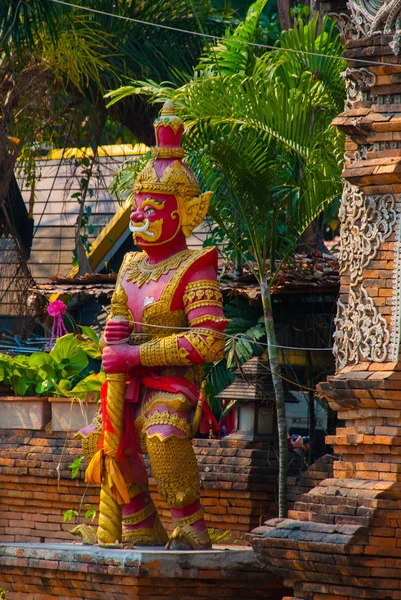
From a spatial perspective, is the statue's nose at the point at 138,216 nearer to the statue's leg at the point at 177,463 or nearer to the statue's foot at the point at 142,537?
the statue's leg at the point at 177,463

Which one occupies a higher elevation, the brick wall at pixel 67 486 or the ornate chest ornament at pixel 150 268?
the ornate chest ornament at pixel 150 268

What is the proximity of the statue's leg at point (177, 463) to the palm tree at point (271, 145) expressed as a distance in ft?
3.07

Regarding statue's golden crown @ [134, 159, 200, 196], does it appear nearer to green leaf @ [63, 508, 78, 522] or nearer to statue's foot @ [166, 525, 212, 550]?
statue's foot @ [166, 525, 212, 550]

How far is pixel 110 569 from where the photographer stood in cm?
1044

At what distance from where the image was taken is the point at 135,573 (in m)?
10.3

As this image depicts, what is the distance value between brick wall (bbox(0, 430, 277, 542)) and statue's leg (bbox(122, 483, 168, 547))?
99 centimetres

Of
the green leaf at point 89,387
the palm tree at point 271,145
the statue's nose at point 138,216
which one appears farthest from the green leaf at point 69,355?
the statue's nose at point 138,216

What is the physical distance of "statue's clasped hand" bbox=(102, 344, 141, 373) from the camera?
35.2ft

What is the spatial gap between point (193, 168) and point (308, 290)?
1.44m

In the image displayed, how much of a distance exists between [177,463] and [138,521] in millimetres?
727

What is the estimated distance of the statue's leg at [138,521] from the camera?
434 inches

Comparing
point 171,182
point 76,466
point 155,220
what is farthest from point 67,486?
point 171,182

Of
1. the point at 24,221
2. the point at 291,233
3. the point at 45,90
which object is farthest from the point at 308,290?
the point at 24,221

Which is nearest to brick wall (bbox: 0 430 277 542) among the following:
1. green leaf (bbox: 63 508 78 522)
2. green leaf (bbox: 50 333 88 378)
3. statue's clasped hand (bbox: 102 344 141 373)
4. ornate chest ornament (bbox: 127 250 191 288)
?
green leaf (bbox: 63 508 78 522)
